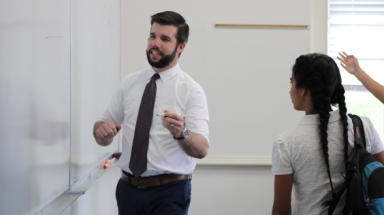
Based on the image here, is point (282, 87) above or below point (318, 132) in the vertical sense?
above

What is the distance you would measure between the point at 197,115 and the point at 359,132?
0.67 m

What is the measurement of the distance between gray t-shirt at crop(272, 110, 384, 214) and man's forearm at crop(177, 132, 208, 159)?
1.04 ft

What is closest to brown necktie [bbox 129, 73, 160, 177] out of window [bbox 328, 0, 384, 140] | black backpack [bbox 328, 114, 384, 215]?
black backpack [bbox 328, 114, 384, 215]

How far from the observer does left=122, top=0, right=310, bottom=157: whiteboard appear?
2.76 m

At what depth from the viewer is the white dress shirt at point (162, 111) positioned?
149 cm

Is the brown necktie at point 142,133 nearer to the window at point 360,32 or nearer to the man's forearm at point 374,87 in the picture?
the man's forearm at point 374,87

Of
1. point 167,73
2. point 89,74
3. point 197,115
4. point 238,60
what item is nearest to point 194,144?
point 197,115

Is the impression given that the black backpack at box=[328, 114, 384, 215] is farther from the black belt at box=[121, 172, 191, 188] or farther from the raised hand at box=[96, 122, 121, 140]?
the raised hand at box=[96, 122, 121, 140]

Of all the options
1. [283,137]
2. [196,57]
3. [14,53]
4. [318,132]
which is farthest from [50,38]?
[196,57]

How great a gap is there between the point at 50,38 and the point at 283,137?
3.15 ft

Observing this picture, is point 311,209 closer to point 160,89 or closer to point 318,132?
point 318,132

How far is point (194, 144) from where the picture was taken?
137 cm

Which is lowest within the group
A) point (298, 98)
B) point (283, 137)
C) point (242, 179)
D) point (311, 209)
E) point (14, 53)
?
point (242, 179)

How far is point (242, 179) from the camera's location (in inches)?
110
